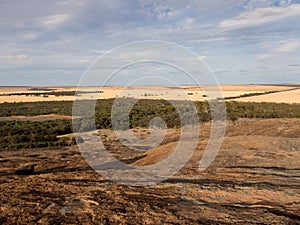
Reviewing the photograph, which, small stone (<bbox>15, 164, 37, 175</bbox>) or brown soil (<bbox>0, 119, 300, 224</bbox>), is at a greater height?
brown soil (<bbox>0, 119, 300, 224</bbox>)

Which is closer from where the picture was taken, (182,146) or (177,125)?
(182,146)

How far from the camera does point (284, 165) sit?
9945 millimetres

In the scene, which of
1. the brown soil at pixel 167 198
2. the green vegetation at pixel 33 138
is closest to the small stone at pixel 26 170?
the brown soil at pixel 167 198

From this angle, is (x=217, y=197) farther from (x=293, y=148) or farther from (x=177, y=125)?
(x=177, y=125)

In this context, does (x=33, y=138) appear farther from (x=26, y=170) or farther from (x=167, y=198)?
(x=167, y=198)

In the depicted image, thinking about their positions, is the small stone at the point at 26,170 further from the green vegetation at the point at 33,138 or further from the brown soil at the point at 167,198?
the green vegetation at the point at 33,138

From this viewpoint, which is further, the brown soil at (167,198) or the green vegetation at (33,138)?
the green vegetation at (33,138)

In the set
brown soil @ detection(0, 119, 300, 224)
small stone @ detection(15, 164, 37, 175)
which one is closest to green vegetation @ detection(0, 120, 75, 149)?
small stone @ detection(15, 164, 37, 175)

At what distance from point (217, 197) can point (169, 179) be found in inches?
70.8

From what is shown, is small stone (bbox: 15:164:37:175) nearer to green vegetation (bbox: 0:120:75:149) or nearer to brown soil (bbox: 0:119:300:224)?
brown soil (bbox: 0:119:300:224)

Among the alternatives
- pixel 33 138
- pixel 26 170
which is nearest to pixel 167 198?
pixel 26 170

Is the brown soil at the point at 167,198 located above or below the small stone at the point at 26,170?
above

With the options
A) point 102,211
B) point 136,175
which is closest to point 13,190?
point 102,211

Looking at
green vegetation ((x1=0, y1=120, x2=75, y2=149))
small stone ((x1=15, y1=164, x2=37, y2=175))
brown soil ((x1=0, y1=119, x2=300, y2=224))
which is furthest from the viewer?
green vegetation ((x1=0, y1=120, x2=75, y2=149))
